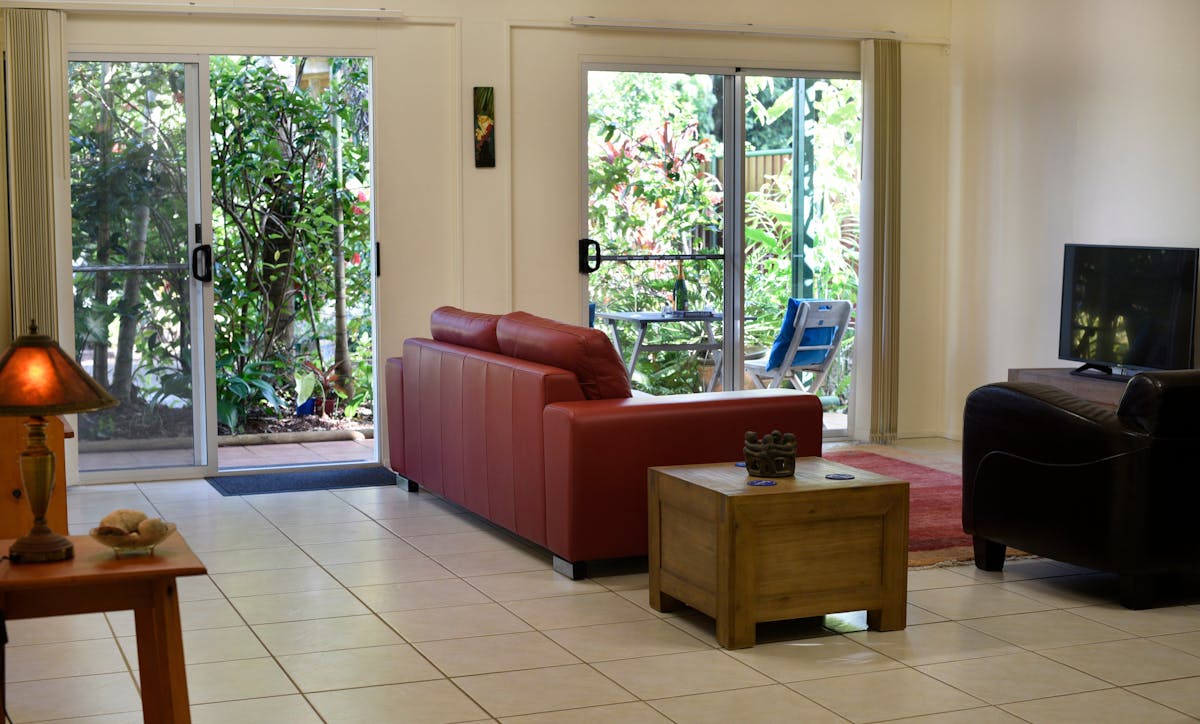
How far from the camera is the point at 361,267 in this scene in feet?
28.9

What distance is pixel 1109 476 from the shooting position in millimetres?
4172

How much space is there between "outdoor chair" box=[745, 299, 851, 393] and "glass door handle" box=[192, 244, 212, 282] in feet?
10.2

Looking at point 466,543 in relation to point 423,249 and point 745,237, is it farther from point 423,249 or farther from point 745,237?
point 745,237

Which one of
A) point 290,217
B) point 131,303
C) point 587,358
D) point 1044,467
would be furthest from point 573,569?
point 290,217

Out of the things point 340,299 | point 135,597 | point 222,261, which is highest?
point 222,261

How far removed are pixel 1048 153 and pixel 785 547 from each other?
3.96 meters

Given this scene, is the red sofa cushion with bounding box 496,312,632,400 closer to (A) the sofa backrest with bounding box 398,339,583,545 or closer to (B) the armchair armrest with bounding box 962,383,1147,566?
(A) the sofa backrest with bounding box 398,339,583,545

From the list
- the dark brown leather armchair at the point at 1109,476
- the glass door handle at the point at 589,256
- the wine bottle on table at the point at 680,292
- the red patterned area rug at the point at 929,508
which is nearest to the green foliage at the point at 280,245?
the glass door handle at the point at 589,256

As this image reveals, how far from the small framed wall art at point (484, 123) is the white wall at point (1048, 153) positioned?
2.74m

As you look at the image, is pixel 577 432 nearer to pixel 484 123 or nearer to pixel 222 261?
pixel 484 123

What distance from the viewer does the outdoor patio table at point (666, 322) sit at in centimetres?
759

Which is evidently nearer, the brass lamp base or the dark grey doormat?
the brass lamp base

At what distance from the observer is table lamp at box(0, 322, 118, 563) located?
112 inches

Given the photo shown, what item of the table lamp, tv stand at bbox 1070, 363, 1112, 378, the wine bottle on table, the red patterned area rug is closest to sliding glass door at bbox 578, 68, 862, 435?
the wine bottle on table
